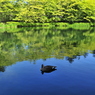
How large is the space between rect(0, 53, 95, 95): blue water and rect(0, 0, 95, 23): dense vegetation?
46835 mm

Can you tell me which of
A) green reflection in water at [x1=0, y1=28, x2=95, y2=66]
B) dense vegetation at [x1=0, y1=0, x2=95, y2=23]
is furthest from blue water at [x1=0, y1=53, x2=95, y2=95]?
Answer: dense vegetation at [x1=0, y1=0, x2=95, y2=23]

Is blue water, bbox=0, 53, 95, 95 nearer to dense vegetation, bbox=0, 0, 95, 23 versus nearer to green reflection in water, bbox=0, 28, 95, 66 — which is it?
green reflection in water, bbox=0, 28, 95, 66

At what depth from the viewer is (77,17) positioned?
6384 centimetres

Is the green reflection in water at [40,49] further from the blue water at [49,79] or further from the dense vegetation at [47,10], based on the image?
the dense vegetation at [47,10]

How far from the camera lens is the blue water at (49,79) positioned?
7366 mm

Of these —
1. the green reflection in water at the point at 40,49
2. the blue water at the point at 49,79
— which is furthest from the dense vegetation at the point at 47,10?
the blue water at the point at 49,79

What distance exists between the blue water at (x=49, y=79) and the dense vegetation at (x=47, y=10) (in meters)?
46.8

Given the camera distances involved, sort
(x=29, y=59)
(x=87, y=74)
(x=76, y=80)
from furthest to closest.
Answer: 1. (x=29, y=59)
2. (x=87, y=74)
3. (x=76, y=80)

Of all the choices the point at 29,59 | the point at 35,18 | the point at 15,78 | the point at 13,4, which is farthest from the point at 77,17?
the point at 15,78

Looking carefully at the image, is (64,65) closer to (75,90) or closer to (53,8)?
(75,90)

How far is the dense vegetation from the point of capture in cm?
5656

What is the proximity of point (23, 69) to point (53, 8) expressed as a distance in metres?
55.2

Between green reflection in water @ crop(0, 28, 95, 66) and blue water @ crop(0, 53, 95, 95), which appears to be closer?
blue water @ crop(0, 53, 95, 95)

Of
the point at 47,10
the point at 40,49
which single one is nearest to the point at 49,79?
the point at 40,49
